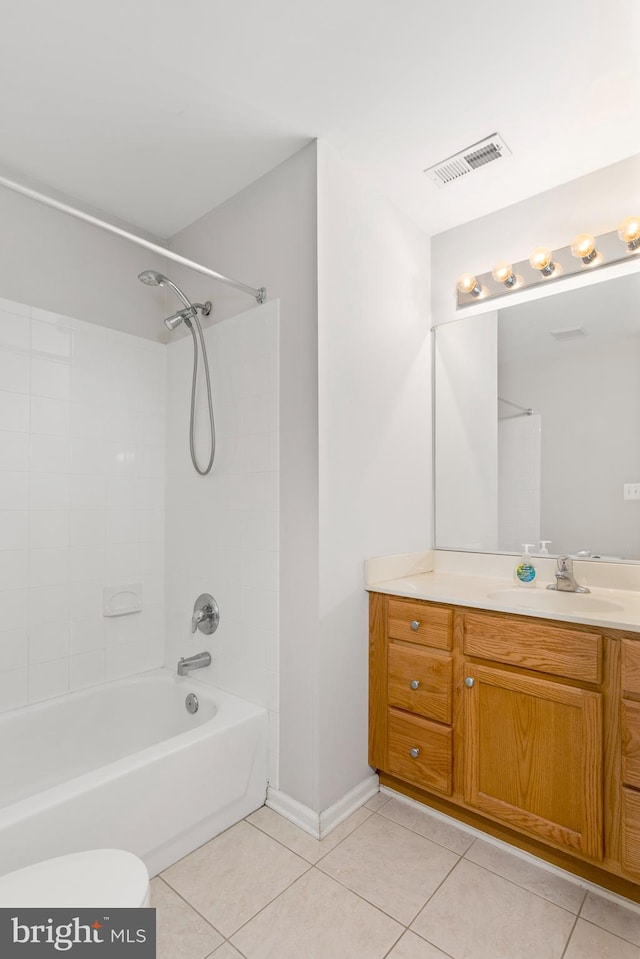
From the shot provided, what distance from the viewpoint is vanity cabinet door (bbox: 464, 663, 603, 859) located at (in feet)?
4.97

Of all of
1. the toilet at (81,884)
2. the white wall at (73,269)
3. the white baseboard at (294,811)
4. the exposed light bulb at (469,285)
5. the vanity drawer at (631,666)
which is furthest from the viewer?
the exposed light bulb at (469,285)

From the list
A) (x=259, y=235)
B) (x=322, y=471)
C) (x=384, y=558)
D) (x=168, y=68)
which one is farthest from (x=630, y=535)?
(x=168, y=68)

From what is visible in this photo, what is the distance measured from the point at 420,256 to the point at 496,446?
38.4 inches

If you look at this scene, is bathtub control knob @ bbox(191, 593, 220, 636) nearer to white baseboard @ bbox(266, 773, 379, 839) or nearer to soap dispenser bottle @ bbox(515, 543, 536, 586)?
white baseboard @ bbox(266, 773, 379, 839)

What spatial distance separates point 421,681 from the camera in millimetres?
1901

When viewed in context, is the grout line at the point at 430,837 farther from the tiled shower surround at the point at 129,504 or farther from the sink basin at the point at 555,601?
the sink basin at the point at 555,601

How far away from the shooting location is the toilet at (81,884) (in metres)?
0.96

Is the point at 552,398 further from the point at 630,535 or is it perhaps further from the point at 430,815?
the point at 430,815

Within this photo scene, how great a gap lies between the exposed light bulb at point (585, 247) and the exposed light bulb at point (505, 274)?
25cm

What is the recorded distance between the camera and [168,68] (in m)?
1.58

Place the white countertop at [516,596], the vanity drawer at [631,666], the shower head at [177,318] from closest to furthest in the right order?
the vanity drawer at [631,666] → the white countertop at [516,596] → the shower head at [177,318]

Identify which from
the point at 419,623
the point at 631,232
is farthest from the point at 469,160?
the point at 419,623

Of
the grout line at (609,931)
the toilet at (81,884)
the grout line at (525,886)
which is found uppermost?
the toilet at (81,884)

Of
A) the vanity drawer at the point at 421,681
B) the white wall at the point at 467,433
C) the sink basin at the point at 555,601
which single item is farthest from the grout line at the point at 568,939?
the white wall at the point at 467,433
